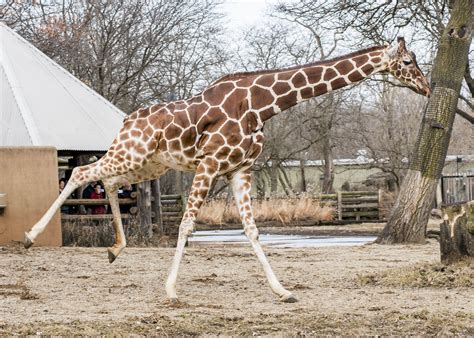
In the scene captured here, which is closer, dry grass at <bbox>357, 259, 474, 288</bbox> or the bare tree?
dry grass at <bbox>357, 259, 474, 288</bbox>

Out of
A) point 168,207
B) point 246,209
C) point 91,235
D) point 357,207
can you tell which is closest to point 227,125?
point 246,209

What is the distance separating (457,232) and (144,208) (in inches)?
353

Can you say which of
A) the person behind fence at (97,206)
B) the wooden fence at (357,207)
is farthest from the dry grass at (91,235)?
the wooden fence at (357,207)

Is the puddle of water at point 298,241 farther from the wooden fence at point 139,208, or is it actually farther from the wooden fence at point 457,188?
the wooden fence at point 457,188

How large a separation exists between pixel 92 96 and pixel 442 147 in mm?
7600

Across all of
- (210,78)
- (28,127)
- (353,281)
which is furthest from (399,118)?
(353,281)

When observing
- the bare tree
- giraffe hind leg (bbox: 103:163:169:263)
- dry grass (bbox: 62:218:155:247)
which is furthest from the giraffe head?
the bare tree

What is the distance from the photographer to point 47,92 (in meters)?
19.1

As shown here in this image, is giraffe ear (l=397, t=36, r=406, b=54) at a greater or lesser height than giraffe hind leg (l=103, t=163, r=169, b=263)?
greater

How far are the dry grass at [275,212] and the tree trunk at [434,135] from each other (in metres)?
14.3

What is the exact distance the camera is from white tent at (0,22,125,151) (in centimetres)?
1778

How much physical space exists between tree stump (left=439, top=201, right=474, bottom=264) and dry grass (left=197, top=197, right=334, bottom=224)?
2121 centimetres

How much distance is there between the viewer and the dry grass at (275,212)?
32500 millimetres

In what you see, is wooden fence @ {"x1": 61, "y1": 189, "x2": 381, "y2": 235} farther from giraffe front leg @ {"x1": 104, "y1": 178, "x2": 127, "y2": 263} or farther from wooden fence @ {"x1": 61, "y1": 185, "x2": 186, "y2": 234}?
giraffe front leg @ {"x1": 104, "y1": 178, "x2": 127, "y2": 263}
